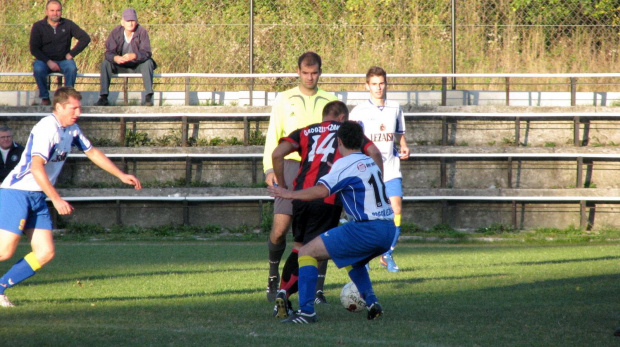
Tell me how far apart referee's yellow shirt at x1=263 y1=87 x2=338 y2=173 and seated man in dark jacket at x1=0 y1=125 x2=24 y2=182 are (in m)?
7.56

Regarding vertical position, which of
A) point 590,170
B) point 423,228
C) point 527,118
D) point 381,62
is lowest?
point 423,228

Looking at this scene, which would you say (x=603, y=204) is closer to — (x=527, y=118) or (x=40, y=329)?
(x=527, y=118)

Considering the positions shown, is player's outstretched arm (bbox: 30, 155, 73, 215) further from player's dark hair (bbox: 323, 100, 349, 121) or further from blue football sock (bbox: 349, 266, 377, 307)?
blue football sock (bbox: 349, 266, 377, 307)

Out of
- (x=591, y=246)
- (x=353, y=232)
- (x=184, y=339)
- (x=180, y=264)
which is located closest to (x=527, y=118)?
(x=591, y=246)

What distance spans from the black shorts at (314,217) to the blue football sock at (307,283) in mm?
573

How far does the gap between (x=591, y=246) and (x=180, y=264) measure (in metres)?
6.70

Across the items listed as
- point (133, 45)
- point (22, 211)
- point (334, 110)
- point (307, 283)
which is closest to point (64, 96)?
point (22, 211)

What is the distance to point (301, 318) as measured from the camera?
18.5 ft

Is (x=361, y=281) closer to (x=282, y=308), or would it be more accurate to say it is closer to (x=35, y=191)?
(x=282, y=308)

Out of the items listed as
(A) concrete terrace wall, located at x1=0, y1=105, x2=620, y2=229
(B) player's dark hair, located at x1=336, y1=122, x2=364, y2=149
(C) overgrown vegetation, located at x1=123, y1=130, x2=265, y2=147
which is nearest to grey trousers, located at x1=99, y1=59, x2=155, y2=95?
(A) concrete terrace wall, located at x1=0, y1=105, x2=620, y2=229

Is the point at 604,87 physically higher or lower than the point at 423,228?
higher

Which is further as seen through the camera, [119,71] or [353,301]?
[119,71]

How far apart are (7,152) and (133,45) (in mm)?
3605

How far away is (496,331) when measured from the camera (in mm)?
5328
